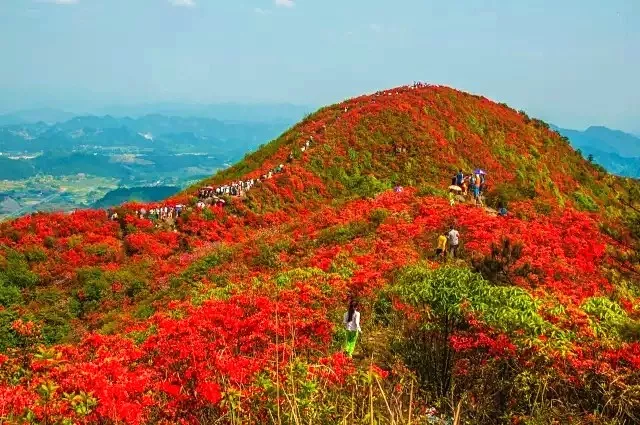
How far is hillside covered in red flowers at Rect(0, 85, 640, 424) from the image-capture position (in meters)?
7.23

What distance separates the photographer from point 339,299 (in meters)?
14.8

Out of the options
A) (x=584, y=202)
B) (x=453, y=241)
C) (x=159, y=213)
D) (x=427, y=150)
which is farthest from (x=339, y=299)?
(x=584, y=202)

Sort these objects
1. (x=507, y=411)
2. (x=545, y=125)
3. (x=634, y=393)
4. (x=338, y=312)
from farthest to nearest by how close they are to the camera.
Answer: (x=545, y=125) → (x=338, y=312) → (x=507, y=411) → (x=634, y=393)

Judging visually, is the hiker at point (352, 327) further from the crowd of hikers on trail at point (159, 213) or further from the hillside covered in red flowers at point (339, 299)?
the crowd of hikers on trail at point (159, 213)

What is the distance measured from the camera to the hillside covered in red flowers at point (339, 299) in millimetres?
7234

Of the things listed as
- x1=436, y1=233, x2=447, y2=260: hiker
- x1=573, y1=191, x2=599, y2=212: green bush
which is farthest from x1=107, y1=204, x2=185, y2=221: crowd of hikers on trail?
x1=573, y1=191, x2=599, y2=212: green bush

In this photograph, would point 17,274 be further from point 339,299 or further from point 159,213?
point 339,299

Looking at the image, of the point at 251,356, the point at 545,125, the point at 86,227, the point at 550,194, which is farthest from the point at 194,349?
the point at 545,125

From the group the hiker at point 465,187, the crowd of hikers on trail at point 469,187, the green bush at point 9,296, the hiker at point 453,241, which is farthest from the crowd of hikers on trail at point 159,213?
the hiker at point 465,187

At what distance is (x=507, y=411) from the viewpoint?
7.52 metres

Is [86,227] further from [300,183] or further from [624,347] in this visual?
[624,347]

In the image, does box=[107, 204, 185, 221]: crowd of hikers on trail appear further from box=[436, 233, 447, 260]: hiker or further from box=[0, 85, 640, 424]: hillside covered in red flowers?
box=[436, 233, 447, 260]: hiker

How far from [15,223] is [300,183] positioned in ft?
56.9

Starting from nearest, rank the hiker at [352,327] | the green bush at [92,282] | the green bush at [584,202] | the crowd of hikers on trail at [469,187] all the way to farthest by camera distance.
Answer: the hiker at [352,327], the green bush at [92,282], the crowd of hikers on trail at [469,187], the green bush at [584,202]
